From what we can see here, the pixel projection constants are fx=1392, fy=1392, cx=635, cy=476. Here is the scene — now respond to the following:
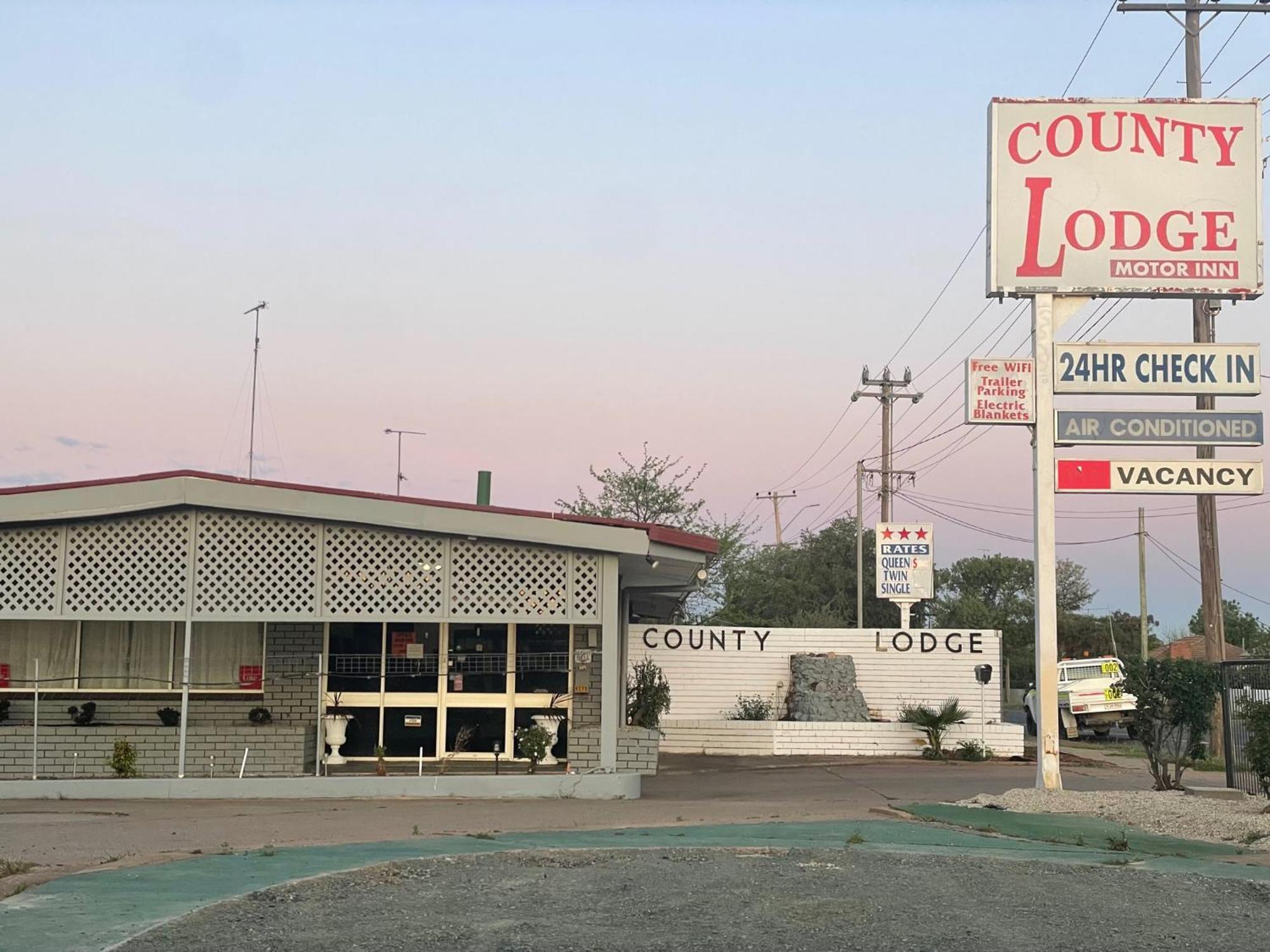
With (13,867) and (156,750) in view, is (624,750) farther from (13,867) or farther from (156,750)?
(13,867)

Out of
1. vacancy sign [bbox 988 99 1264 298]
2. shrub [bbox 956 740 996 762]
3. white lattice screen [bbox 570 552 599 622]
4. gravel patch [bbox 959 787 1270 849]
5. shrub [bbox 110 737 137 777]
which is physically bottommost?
shrub [bbox 956 740 996 762]

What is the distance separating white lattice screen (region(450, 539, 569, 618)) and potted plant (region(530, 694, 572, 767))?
216cm

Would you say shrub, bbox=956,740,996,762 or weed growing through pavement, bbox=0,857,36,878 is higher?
weed growing through pavement, bbox=0,857,36,878

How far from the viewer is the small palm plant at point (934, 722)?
79.8 feet

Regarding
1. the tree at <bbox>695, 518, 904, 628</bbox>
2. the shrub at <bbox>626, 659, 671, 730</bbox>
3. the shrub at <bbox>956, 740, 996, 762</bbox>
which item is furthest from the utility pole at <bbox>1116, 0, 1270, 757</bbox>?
the tree at <bbox>695, 518, 904, 628</bbox>

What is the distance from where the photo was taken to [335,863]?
9.88m

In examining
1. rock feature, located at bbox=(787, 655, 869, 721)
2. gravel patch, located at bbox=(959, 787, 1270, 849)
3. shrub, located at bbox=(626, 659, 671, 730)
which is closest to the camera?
gravel patch, located at bbox=(959, 787, 1270, 849)

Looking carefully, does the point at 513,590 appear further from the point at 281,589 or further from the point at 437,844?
the point at 437,844

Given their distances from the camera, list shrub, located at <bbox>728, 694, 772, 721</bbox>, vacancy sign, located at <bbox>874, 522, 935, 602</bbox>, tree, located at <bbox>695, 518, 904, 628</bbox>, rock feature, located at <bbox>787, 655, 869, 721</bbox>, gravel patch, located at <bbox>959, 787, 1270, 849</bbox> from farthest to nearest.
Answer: tree, located at <bbox>695, 518, 904, 628</bbox> < vacancy sign, located at <bbox>874, 522, 935, 602</bbox> < shrub, located at <bbox>728, 694, 772, 721</bbox> < rock feature, located at <bbox>787, 655, 869, 721</bbox> < gravel patch, located at <bbox>959, 787, 1270, 849</bbox>

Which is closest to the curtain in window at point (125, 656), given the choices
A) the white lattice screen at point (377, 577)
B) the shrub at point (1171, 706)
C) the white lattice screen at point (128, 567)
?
the white lattice screen at point (128, 567)

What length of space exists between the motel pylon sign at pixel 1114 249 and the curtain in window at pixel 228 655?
966cm

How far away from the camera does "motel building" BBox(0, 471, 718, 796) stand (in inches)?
617

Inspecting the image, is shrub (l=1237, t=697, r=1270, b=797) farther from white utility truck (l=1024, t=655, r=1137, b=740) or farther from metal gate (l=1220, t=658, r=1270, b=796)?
white utility truck (l=1024, t=655, r=1137, b=740)

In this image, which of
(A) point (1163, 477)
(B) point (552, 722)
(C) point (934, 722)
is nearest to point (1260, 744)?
(A) point (1163, 477)
